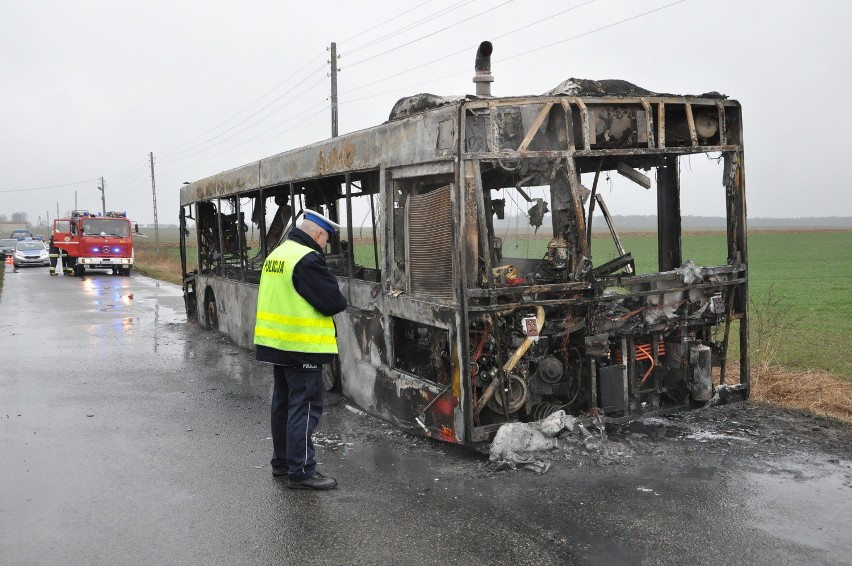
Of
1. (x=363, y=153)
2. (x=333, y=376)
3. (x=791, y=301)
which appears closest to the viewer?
(x=363, y=153)

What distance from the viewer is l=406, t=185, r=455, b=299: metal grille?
5.79 meters

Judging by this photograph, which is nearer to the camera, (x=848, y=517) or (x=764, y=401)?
(x=848, y=517)

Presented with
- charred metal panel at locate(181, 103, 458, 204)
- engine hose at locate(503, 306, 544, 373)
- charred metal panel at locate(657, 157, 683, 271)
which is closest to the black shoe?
engine hose at locate(503, 306, 544, 373)

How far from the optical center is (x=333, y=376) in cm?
816

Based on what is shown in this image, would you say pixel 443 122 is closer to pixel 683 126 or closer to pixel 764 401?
pixel 683 126

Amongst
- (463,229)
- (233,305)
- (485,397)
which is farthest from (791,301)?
(463,229)

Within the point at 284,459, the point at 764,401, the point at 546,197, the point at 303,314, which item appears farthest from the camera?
the point at 764,401

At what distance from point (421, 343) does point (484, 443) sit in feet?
3.57

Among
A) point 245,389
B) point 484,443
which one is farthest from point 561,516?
point 245,389

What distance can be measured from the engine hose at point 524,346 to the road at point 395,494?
732 mm

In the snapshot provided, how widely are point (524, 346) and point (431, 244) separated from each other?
1.12 meters

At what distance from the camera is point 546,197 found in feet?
19.6

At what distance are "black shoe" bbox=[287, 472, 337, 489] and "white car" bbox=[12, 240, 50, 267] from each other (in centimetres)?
3894

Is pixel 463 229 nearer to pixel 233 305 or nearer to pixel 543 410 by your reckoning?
pixel 543 410
